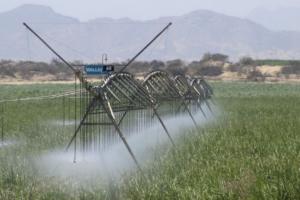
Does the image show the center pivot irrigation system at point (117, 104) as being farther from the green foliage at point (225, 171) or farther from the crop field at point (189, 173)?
the green foliage at point (225, 171)

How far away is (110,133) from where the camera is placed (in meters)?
20.5

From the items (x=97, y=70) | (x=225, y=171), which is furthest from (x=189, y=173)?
(x=97, y=70)

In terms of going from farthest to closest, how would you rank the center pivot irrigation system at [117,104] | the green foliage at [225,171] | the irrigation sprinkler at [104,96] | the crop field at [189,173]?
the center pivot irrigation system at [117,104] → the irrigation sprinkler at [104,96] → the crop field at [189,173] → the green foliage at [225,171]

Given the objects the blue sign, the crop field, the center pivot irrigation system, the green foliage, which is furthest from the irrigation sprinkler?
the green foliage

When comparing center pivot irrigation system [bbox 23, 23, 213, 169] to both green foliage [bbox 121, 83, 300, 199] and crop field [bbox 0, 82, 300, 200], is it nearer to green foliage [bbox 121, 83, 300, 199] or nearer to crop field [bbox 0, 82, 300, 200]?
crop field [bbox 0, 82, 300, 200]

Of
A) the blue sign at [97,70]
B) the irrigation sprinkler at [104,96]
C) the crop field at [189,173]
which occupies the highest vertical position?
the blue sign at [97,70]

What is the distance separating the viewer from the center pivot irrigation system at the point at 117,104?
16906 millimetres

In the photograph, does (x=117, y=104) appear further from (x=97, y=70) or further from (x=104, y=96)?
(x=97, y=70)

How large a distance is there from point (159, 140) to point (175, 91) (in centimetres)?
517

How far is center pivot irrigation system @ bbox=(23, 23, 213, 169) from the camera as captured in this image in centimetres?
1691

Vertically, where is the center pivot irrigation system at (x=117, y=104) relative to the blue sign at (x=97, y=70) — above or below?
below

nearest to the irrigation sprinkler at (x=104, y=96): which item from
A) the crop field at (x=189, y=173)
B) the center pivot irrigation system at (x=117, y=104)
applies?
the center pivot irrigation system at (x=117, y=104)

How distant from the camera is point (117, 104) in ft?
63.1

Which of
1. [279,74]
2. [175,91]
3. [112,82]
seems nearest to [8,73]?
[279,74]
